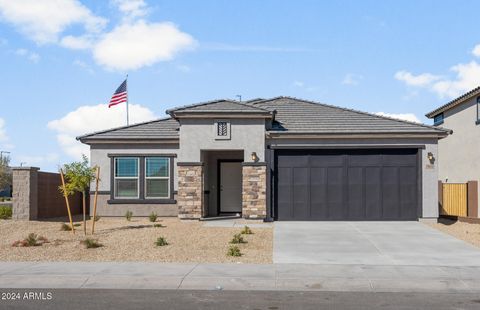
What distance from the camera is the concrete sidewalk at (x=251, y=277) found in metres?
11.0

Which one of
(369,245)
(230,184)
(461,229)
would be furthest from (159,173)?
(461,229)

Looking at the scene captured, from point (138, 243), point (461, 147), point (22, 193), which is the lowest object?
point (138, 243)

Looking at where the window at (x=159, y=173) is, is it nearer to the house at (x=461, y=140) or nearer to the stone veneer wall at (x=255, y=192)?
the stone veneer wall at (x=255, y=192)

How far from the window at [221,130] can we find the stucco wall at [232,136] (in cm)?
12

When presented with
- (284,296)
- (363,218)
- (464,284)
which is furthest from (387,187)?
(284,296)

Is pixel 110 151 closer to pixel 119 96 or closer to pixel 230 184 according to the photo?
pixel 119 96

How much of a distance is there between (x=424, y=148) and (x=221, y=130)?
314 inches

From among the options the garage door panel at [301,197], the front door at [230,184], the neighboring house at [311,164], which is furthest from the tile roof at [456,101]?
the front door at [230,184]

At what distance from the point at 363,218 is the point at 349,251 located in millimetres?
7486

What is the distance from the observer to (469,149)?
85.7 ft

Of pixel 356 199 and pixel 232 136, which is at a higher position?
pixel 232 136

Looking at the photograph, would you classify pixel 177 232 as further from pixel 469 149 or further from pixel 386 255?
pixel 469 149

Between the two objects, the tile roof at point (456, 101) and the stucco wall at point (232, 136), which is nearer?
the stucco wall at point (232, 136)

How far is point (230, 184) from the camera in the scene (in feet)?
83.2
